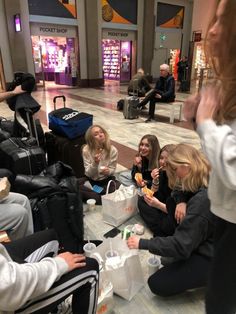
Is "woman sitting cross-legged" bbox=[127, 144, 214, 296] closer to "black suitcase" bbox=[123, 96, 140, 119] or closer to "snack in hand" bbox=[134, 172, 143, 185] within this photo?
"snack in hand" bbox=[134, 172, 143, 185]

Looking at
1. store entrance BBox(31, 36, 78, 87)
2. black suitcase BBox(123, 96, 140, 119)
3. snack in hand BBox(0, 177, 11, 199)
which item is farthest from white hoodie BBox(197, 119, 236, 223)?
store entrance BBox(31, 36, 78, 87)

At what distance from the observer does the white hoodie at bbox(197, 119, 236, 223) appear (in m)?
0.71

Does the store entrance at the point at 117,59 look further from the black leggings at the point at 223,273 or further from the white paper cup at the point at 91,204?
the black leggings at the point at 223,273

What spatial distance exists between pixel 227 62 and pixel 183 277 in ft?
4.20

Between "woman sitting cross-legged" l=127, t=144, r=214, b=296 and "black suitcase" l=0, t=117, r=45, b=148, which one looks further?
"black suitcase" l=0, t=117, r=45, b=148

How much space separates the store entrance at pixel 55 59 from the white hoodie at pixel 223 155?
1292 centimetres

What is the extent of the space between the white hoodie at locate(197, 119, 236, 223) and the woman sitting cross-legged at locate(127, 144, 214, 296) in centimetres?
67

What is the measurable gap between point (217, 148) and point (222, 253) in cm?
42

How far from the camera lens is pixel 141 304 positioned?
1.60m

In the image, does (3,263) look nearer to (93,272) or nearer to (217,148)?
(93,272)

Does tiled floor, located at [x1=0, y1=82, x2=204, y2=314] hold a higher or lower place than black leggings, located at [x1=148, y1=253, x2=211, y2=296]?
lower

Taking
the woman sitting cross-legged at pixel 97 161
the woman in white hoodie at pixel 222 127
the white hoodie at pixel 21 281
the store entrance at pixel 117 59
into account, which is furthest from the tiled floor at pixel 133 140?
the store entrance at pixel 117 59

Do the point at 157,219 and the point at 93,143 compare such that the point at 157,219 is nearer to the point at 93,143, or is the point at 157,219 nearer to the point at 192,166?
the point at 192,166

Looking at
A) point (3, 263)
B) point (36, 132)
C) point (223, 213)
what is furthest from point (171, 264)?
point (36, 132)
